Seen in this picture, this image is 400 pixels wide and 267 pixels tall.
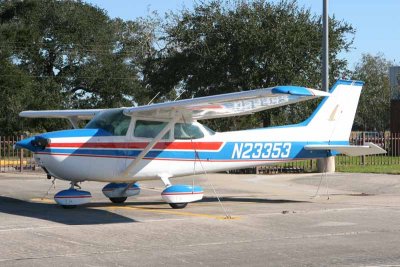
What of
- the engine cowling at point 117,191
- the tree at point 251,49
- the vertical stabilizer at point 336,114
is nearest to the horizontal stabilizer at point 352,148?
the vertical stabilizer at point 336,114

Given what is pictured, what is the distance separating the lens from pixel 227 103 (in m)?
13.3

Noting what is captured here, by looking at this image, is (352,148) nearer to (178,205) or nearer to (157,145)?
(178,205)

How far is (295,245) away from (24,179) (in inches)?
611

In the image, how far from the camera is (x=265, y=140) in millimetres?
15992

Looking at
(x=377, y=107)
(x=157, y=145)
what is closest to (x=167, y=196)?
(x=157, y=145)

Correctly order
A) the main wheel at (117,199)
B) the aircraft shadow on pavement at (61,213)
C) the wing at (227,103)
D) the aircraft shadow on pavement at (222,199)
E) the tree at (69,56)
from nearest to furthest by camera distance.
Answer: the wing at (227,103), the aircraft shadow on pavement at (61,213), the aircraft shadow on pavement at (222,199), the main wheel at (117,199), the tree at (69,56)

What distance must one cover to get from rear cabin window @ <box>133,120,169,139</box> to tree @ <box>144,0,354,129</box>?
18.5m

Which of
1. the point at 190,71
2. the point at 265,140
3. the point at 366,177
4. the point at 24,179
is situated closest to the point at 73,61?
the point at 190,71

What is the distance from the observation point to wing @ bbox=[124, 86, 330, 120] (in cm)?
1150

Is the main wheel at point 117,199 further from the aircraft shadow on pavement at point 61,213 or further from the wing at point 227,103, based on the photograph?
the wing at point 227,103

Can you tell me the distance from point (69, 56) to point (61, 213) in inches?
1780

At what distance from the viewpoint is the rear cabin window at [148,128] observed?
1457 centimetres

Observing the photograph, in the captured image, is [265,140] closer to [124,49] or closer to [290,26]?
[290,26]

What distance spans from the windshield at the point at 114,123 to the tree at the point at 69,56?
128ft
